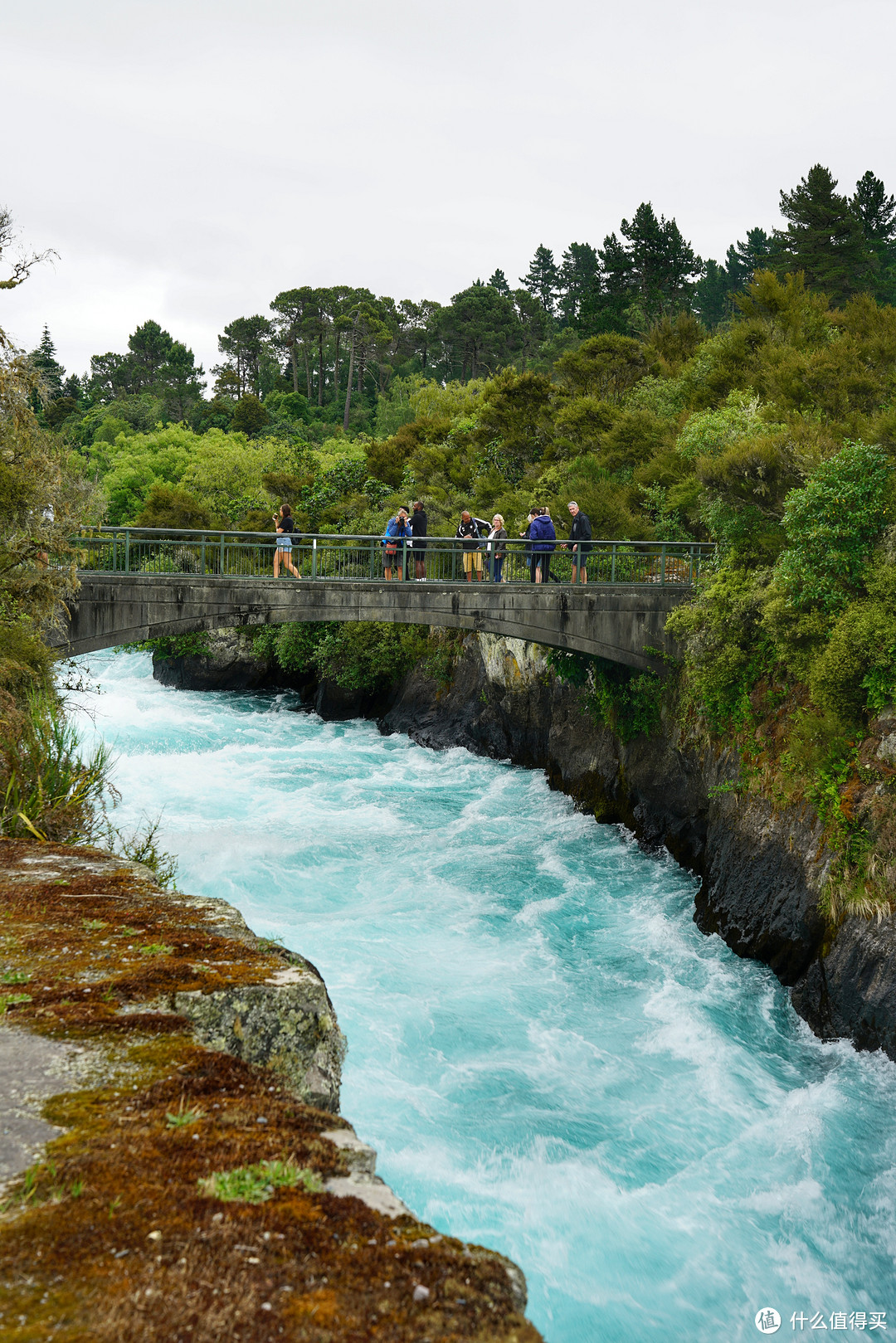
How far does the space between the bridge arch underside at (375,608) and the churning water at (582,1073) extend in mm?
4537

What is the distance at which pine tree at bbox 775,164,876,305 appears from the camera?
42531mm

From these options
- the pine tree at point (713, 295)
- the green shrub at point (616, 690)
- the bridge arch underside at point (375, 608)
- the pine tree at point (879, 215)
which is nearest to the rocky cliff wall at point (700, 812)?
the green shrub at point (616, 690)

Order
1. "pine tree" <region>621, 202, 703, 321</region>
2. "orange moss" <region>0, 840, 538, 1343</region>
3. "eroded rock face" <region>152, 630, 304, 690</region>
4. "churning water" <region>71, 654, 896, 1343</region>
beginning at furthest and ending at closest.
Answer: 1. "pine tree" <region>621, 202, 703, 321</region>
2. "eroded rock face" <region>152, 630, 304, 690</region>
3. "churning water" <region>71, 654, 896, 1343</region>
4. "orange moss" <region>0, 840, 538, 1343</region>

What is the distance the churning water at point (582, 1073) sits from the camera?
864 centimetres

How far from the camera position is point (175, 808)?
22.4m

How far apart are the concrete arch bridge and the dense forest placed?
1.30 meters

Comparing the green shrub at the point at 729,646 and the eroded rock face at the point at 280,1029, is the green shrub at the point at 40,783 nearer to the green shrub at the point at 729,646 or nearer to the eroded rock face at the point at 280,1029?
the eroded rock face at the point at 280,1029

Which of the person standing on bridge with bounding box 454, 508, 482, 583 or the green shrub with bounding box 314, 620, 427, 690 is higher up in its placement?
the person standing on bridge with bounding box 454, 508, 482, 583

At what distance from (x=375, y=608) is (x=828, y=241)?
119ft

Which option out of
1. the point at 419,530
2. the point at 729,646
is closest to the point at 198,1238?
the point at 729,646

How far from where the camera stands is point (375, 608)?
1888 cm

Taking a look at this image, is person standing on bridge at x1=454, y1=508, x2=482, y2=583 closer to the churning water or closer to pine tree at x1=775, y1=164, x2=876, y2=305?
the churning water

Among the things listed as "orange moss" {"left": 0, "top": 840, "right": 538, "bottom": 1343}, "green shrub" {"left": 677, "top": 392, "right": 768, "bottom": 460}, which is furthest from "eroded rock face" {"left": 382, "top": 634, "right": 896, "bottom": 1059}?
"orange moss" {"left": 0, "top": 840, "right": 538, "bottom": 1343}

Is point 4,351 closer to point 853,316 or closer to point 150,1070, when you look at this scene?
point 150,1070
